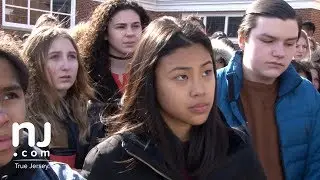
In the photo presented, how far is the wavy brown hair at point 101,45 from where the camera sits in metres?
3.02

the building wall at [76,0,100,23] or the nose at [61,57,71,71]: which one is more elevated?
the building wall at [76,0,100,23]

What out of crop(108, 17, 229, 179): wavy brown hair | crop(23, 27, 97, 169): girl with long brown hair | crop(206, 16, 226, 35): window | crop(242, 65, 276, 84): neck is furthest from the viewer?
crop(206, 16, 226, 35): window

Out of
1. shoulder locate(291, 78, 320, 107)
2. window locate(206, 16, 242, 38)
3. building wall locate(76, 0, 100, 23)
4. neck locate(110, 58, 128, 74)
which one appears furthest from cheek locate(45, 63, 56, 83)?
window locate(206, 16, 242, 38)

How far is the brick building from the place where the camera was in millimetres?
16756

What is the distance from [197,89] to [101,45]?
5.41ft

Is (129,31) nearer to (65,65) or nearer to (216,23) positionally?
(65,65)

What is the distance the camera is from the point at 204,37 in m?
1.83

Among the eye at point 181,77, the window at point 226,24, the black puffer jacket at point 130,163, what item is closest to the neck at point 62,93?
the black puffer jacket at point 130,163

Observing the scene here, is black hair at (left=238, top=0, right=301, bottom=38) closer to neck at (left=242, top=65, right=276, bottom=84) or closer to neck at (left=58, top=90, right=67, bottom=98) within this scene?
neck at (left=242, top=65, right=276, bottom=84)

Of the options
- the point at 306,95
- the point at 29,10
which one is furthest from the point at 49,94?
the point at 29,10

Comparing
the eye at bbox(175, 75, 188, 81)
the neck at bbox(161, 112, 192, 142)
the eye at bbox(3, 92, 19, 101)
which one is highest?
the eye at bbox(175, 75, 188, 81)

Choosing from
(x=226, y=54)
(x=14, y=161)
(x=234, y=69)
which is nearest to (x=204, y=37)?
(x=234, y=69)

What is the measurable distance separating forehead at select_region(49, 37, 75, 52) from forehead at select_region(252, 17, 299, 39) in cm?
125

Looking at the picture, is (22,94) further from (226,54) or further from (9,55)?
(226,54)
